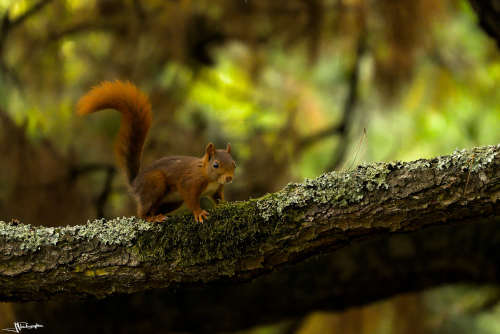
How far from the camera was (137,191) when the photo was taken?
214 centimetres

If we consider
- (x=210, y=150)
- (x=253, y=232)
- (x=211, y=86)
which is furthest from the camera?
(x=211, y=86)

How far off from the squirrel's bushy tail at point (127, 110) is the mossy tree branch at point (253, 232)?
445 mm

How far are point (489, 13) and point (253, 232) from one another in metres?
1.47

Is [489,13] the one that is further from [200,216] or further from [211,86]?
[211,86]

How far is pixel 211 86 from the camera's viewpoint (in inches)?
169

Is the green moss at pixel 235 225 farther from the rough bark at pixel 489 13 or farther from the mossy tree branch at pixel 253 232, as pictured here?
the rough bark at pixel 489 13

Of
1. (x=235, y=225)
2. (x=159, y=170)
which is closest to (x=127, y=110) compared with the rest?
(x=159, y=170)

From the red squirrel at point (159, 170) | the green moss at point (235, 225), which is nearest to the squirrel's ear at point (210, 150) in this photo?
Result: the red squirrel at point (159, 170)

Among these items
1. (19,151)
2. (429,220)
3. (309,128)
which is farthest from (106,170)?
(429,220)

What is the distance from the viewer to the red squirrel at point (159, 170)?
1985 millimetres

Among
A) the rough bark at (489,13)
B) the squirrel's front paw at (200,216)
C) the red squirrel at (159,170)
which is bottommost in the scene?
the squirrel's front paw at (200,216)

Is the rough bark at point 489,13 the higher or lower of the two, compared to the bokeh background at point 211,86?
lower

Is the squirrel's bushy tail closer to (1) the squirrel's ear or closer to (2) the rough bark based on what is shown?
(1) the squirrel's ear

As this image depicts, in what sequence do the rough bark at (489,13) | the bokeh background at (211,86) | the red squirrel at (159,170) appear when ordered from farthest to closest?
the bokeh background at (211,86) < the rough bark at (489,13) < the red squirrel at (159,170)
